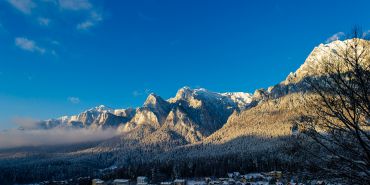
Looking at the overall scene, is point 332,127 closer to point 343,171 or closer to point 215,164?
point 343,171

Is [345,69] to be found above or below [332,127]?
above

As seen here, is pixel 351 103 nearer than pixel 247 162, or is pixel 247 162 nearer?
pixel 351 103

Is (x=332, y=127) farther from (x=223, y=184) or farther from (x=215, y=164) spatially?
(x=215, y=164)

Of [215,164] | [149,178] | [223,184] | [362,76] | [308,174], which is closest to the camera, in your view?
[362,76]

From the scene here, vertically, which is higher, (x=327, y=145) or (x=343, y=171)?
(x=327, y=145)

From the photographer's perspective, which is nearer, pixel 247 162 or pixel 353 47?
pixel 353 47

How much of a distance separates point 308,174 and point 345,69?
9.25ft

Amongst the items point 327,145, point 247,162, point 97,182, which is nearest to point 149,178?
point 97,182

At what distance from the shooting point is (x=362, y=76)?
8.52m

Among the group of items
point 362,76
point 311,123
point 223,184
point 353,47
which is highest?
point 353,47

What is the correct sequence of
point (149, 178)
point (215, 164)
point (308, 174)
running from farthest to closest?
point (215, 164) < point (149, 178) < point (308, 174)

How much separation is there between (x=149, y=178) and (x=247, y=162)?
4444 centimetres

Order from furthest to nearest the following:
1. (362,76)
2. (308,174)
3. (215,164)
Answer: (215,164) < (308,174) < (362,76)

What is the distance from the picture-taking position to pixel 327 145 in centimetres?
973
